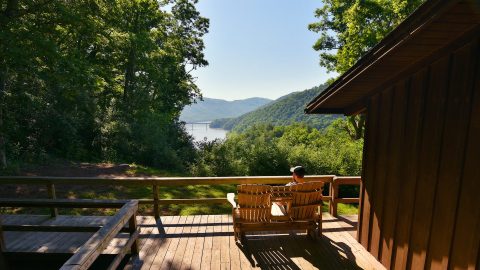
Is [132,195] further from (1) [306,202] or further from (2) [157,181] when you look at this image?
(1) [306,202]

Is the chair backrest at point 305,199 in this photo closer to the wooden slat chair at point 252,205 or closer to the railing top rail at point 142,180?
the wooden slat chair at point 252,205

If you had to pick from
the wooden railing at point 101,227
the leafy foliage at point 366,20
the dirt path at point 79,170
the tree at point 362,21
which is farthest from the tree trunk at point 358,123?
the wooden railing at point 101,227

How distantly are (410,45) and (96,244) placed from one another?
3.82m

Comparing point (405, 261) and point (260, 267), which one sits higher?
point (405, 261)

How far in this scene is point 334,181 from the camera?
5.65 meters

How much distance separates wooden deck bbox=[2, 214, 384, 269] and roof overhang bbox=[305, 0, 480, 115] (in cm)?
249

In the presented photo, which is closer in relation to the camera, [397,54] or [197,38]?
[397,54]

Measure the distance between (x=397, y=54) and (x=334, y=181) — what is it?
3.15 m

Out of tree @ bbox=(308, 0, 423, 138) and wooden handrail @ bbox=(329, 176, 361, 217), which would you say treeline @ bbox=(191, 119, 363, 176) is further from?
wooden handrail @ bbox=(329, 176, 361, 217)

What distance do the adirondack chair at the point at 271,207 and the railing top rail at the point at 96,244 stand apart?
168 centimetres

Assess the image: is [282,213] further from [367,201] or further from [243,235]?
[367,201]

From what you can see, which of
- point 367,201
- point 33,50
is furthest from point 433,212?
point 33,50

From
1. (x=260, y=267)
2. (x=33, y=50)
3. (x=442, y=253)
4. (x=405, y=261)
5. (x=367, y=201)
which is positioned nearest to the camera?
(x=442, y=253)

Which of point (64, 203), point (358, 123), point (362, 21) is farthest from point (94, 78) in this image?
point (358, 123)
